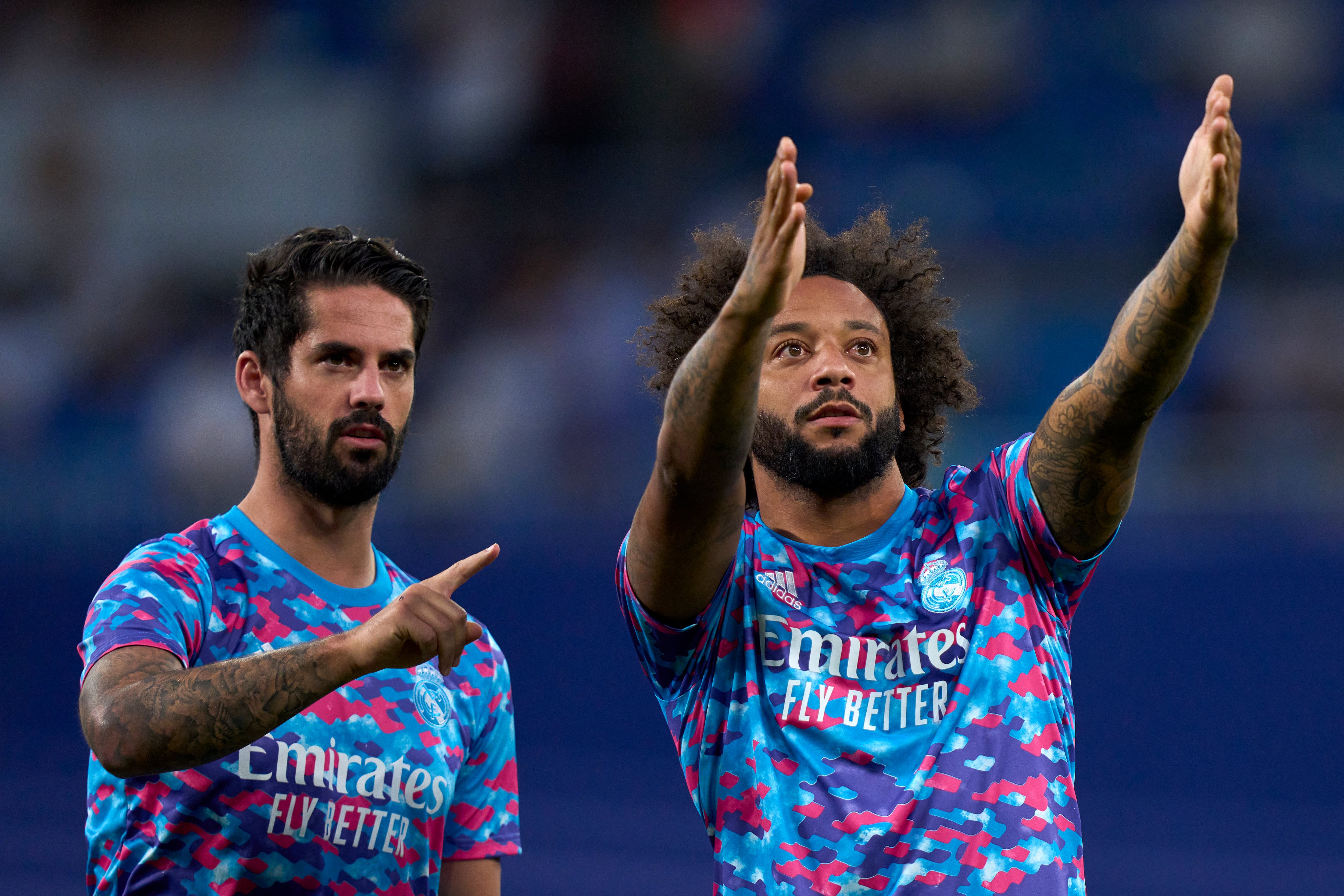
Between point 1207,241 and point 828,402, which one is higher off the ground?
point 1207,241

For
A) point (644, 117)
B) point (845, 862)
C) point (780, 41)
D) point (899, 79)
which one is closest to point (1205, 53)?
point (899, 79)

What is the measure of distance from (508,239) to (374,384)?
7.27m

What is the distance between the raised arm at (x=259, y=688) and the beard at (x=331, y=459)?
0.76 m

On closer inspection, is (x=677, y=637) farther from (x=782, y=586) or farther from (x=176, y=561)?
(x=176, y=561)

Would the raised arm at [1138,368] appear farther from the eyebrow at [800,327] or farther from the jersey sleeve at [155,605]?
the jersey sleeve at [155,605]

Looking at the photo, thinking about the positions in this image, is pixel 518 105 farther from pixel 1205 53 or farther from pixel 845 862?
pixel 845 862

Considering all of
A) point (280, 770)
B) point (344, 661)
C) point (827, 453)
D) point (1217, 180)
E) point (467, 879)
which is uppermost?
point (1217, 180)

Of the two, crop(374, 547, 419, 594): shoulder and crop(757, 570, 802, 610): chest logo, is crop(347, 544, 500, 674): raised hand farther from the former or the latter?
crop(374, 547, 419, 594): shoulder

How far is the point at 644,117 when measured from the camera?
1113cm

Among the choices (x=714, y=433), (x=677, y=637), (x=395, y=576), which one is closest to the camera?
(x=714, y=433)

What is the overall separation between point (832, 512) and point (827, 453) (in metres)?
0.17

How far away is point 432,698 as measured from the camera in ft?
11.4

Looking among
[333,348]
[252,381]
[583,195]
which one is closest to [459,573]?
[333,348]

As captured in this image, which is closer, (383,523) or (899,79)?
(383,523)
